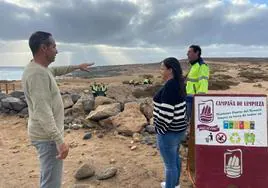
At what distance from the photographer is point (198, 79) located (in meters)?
7.34

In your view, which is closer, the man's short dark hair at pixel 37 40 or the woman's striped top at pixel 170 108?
the man's short dark hair at pixel 37 40

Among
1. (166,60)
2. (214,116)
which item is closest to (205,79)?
(214,116)

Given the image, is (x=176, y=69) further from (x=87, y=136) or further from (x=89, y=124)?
(x=89, y=124)

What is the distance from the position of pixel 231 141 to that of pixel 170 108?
983 mm

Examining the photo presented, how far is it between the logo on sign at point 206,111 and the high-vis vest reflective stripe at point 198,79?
1698 mm

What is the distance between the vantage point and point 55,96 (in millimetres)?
4035

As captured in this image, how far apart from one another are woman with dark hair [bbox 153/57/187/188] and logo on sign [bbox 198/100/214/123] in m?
0.41

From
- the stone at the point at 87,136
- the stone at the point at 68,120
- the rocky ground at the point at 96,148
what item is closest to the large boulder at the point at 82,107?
the rocky ground at the point at 96,148

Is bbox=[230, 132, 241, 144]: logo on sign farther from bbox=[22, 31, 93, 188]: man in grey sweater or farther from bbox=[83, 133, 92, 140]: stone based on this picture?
bbox=[83, 133, 92, 140]: stone

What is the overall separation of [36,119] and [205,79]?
3.92 m

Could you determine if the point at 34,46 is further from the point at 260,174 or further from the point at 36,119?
the point at 260,174

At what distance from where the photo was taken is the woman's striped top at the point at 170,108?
5.00 meters

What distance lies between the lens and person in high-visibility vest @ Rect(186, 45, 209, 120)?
23.7 feet

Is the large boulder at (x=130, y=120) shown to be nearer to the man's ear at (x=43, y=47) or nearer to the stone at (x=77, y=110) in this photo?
the stone at (x=77, y=110)
